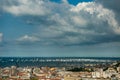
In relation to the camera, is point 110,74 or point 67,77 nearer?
point 67,77

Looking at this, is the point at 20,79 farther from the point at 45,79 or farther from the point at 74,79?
the point at 74,79

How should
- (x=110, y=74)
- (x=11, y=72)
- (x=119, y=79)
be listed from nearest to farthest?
(x=119, y=79) < (x=110, y=74) < (x=11, y=72)

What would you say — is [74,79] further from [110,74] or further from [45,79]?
[110,74]

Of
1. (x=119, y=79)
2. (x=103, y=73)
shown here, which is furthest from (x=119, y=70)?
(x=119, y=79)

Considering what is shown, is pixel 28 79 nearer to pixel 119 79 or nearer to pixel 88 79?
pixel 88 79

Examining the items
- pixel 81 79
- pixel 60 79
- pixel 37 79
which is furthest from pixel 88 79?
pixel 37 79

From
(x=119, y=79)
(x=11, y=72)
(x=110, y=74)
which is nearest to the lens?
(x=119, y=79)

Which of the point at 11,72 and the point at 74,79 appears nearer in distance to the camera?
the point at 74,79
